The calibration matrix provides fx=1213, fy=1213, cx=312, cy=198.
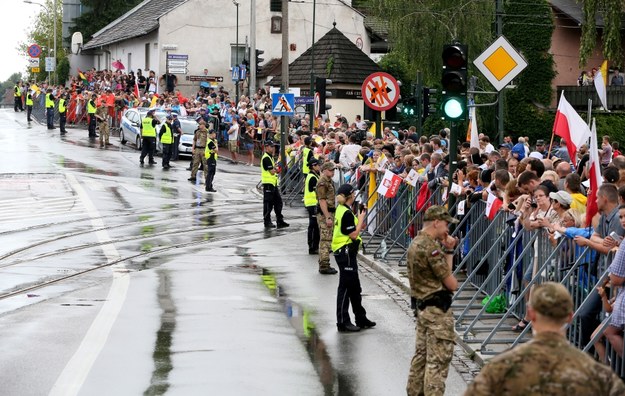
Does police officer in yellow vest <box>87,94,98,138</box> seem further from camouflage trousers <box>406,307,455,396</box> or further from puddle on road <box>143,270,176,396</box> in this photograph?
camouflage trousers <box>406,307,455,396</box>

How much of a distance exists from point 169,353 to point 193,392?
1693 mm

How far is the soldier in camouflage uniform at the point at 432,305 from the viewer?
980 centimetres

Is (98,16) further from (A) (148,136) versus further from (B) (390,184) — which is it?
(B) (390,184)

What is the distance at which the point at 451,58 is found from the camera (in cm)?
1630

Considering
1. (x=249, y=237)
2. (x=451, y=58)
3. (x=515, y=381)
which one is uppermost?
(x=451, y=58)

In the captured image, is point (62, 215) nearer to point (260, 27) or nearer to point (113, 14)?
point (260, 27)

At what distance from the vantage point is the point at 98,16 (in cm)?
8531

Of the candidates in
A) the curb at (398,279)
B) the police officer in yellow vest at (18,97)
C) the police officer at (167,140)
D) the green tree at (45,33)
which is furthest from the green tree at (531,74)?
the green tree at (45,33)

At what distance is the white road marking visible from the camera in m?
10.5

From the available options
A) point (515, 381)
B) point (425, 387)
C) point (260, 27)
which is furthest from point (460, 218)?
point (260, 27)

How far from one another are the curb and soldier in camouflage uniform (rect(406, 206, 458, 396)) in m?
2.05

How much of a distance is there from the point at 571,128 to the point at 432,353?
6575mm

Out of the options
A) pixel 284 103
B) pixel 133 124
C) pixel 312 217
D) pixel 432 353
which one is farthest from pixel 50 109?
pixel 432 353

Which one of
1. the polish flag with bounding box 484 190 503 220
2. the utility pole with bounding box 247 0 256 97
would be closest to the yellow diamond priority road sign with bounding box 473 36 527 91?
the polish flag with bounding box 484 190 503 220
